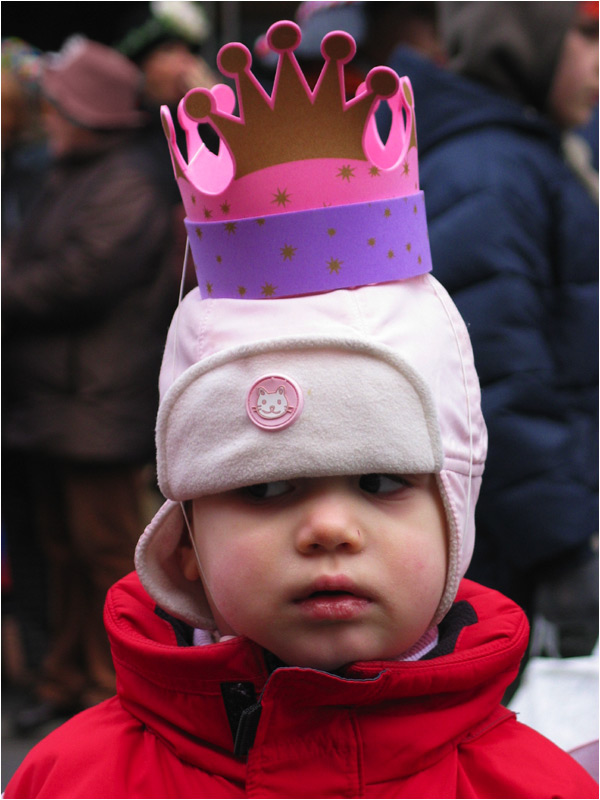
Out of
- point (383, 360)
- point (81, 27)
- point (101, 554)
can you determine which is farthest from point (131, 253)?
point (81, 27)

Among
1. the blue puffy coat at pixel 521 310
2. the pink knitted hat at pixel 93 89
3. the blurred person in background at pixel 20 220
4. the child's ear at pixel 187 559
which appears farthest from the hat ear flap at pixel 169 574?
the blurred person in background at pixel 20 220

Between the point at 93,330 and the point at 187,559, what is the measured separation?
1.78m

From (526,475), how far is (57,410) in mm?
1614

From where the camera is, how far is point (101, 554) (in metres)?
3.16

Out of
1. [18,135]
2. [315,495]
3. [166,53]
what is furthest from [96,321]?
[315,495]

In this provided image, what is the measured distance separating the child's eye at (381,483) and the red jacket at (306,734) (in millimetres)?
214

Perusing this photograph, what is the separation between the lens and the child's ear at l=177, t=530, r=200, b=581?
4.76 ft

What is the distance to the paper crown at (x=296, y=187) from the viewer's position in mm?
1294

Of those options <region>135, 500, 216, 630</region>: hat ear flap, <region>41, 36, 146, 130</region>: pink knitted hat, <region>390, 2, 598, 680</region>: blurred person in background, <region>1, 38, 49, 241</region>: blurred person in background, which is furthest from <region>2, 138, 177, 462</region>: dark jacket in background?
<region>135, 500, 216, 630</region>: hat ear flap

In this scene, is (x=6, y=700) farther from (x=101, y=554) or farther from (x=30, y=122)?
(x=30, y=122)

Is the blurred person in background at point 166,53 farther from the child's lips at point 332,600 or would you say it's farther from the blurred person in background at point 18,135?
the child's lips at point 332,600

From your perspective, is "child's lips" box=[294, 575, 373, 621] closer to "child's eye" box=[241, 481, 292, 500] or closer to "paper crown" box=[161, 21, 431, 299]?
"child's eye" box=[241, 481, 292, 500]

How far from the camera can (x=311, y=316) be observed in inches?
51.4

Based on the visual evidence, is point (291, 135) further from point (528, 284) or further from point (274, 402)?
point (528, 284)
